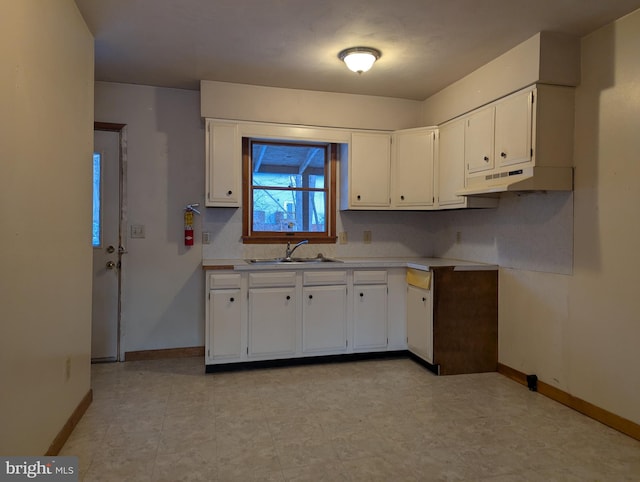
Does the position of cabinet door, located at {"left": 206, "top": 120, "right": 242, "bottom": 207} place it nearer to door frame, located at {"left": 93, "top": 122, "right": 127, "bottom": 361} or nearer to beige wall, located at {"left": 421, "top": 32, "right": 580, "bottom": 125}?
door frame, located at {"left": 93, "top": 122, "right": 127, "bottom": 361}

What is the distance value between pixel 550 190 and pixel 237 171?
8.10ft

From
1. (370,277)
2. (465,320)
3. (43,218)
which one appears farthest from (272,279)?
(43,218)

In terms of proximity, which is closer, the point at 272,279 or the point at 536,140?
the point at 536,140

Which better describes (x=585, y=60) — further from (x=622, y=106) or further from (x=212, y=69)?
(x=212, y=69)

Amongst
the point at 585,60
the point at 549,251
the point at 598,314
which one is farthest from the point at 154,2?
the point at 598,314

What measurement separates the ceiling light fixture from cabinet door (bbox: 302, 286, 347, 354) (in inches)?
71.3

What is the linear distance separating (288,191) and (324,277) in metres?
1.01

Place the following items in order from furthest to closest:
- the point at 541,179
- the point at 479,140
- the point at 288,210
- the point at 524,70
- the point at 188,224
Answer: the point at 288,210 → the point at 188,224 → the point at 479,140 → the point at 524,70 → the point at 541,179

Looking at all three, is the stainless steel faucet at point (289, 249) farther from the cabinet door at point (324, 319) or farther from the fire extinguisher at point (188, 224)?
the fire extinguisher at point (188, 224)

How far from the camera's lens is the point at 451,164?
12.4ft

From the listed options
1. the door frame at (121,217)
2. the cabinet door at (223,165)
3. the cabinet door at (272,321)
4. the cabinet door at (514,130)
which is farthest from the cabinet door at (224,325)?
the cabinet door at (514,130)

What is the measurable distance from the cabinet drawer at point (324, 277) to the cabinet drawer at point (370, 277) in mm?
113

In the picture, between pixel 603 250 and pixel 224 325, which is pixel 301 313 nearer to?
pixel 224 325

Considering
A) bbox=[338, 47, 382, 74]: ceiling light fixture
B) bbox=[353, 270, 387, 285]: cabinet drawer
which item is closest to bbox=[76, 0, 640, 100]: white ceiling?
bbox=[338, 47, 382, 74]: ceiling light fixture
